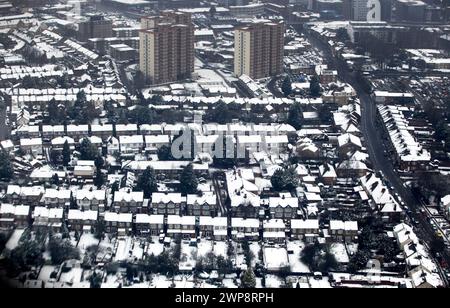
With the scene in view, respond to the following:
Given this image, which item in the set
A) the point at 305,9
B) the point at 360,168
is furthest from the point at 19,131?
the point at 305,9

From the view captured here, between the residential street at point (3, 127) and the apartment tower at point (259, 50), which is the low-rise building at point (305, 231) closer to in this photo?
the residential street at point (3, 127)

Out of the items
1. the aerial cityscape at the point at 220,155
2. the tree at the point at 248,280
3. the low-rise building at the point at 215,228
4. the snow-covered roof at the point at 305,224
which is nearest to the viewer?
the tree at the point at 248,280

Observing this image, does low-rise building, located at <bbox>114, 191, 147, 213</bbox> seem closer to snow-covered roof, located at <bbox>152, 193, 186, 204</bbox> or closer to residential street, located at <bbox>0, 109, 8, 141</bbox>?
snow-covered roof, located at <bbox>152, 193, 186, 204</bbox>

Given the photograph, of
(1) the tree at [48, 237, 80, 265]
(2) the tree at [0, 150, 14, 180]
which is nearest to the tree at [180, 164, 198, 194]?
(1) the tree at [48, 237, 80, 265]

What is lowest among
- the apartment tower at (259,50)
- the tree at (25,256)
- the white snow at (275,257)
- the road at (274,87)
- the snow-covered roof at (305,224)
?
the white snow at (275,257)

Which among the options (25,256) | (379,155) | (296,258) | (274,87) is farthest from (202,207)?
(274,87)

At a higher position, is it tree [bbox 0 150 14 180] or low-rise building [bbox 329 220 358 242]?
tree [bbox 0 150 14 180]

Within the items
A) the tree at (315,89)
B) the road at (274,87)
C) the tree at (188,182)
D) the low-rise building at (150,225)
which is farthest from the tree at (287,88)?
the low-rise building at (150,225)

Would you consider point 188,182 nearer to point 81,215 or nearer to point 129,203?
point 129,203
